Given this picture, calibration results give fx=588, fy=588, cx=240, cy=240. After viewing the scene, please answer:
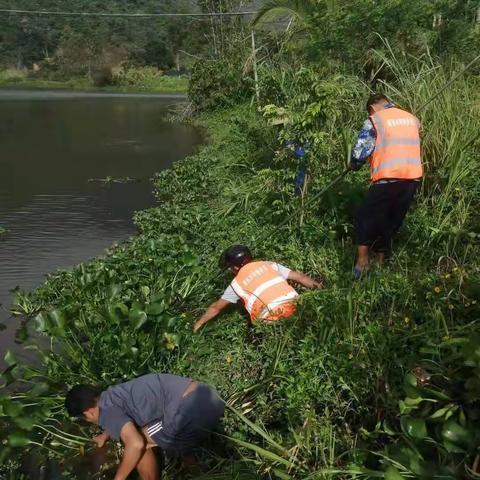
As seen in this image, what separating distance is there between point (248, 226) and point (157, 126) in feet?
58.6

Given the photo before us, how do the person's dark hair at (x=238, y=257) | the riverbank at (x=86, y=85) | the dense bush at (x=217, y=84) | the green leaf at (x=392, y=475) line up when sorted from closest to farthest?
the green leaf at (x=392, y=475)
the person's dark hair at (x=238, y=257)
the dense bush at (x=217, y=84)
the riverbank at (x=86, y=85)

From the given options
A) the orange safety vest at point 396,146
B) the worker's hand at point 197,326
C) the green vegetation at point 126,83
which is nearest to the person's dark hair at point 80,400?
the worker's hand at point 197,326

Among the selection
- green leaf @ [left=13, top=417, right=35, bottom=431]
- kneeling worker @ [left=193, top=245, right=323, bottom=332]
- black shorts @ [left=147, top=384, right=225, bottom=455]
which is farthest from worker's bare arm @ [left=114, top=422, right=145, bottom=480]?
kneeling worker @ [left=193, top=245, right=323, bottom=332]

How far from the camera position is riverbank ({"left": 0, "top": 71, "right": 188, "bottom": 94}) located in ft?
187

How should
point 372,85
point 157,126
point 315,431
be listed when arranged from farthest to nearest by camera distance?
1. point 157,126
2. point 372,85
3. point 315,431

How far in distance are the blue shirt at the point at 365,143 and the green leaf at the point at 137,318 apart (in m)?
2.29

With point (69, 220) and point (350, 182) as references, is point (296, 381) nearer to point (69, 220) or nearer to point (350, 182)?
point (350, 182)

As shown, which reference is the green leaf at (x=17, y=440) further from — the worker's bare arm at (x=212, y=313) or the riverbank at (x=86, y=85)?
the riverbank at (x=86, y=85)

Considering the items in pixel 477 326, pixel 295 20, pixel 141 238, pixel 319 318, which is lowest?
pixel 141 238

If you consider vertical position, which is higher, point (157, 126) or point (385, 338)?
point (385, 338)

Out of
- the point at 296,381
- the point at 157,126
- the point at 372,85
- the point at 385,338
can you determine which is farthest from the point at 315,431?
the point at 157,126

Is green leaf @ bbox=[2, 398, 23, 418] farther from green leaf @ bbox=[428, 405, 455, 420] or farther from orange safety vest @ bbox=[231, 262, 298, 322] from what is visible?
green leaf @ bbox=[428, 405, 455, 420]

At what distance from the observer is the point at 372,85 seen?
8898 mm

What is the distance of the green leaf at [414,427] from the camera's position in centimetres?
261
